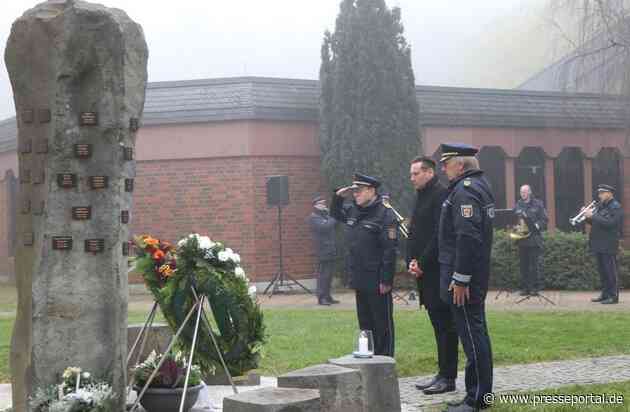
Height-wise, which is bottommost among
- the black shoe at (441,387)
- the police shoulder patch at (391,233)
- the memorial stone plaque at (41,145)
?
the black shoe at (441,387)

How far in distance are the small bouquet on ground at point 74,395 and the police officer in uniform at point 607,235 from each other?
11.7 m

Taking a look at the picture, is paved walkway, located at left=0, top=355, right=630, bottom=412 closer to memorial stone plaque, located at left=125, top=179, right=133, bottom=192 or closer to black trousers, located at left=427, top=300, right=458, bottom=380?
black trousers, located at left=427, top=300, right=458, bottom=380

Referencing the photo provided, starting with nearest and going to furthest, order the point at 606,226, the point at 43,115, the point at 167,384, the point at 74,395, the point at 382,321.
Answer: the point at 74,395
the point at 43,115
the point at 167,384
the point at 382,321
the point at 606,226

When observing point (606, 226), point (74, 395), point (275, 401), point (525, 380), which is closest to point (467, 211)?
point (275, 401)

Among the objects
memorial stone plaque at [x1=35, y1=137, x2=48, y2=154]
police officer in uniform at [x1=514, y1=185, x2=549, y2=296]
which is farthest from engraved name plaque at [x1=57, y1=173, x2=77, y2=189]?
police officer in uniform at [x1=514, y1=185, x2=549, y2=296]

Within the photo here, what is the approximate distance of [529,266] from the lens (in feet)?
55.9

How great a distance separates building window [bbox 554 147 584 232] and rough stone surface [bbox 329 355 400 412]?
18.3m

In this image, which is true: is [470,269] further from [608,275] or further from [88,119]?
[608,275]

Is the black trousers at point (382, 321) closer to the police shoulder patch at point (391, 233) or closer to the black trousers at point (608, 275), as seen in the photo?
the police shoulder patch at point (391, 233)

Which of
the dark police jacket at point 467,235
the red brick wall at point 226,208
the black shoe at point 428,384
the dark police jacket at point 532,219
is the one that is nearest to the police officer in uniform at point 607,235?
the dark police jacket at point 532,219

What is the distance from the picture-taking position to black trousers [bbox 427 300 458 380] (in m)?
7.83

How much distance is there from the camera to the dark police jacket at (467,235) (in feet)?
22.2

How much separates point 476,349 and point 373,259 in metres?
2.16

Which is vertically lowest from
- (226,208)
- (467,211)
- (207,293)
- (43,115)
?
(207,293)
